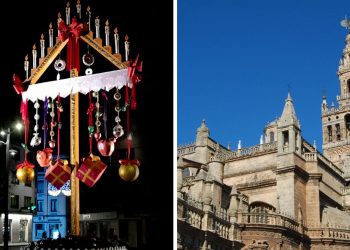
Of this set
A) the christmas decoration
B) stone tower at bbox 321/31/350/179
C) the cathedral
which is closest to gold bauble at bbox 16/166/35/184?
the christmas decoration

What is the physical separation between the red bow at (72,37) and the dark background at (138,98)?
30 cm

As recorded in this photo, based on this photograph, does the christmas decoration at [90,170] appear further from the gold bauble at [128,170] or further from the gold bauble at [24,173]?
the gold bauble at [24,173]

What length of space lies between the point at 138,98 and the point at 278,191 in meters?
1.34

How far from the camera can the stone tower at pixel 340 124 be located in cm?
391

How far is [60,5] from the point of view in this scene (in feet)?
12.6

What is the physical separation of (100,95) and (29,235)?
3.66 ft

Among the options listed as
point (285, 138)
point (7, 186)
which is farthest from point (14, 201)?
point (285, 138)

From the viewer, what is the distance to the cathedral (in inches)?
152

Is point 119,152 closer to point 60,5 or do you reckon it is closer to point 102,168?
point 102,168

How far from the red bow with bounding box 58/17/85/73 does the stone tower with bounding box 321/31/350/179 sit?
191 cm

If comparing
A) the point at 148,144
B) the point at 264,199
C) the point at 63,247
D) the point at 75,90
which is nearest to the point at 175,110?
the point at 148,144

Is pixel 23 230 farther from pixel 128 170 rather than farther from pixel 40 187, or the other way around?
pixel 128 170

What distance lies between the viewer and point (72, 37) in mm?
3170

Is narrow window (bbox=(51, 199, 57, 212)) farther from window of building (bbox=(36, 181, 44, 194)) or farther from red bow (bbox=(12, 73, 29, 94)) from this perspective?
red bow (bbox=(12, 73, 29, 94))
